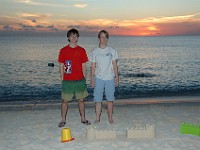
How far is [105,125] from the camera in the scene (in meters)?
6.25

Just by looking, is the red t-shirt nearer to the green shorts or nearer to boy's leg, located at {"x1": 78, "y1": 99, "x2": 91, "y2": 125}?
the green shorts

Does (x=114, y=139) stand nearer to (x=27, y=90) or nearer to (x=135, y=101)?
(x=135, y=101)

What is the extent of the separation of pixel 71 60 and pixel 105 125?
161 cm

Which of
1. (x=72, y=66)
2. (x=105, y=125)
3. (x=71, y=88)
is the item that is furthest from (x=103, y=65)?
(x=105, y=125)

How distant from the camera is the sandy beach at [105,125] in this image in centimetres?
493

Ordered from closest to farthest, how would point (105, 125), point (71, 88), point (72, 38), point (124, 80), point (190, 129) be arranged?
point (190, 129), point (72, 38), point (71, 88), point (105, 125), point (124, 80)

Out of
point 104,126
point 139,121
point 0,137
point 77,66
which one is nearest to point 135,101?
point 139,121

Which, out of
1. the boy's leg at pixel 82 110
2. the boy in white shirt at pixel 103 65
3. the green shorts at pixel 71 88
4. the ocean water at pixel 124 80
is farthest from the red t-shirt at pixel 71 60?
the ocean water at pixel 124 80

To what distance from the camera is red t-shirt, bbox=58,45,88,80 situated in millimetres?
5840

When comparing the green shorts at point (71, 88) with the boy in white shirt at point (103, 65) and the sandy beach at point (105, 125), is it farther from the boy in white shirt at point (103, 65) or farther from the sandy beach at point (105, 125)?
the sandy beach at point (105, 125)

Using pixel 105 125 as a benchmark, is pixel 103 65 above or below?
above

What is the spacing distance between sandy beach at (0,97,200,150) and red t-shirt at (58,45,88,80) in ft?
3.78

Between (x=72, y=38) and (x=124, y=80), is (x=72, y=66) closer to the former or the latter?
(x=72, y=38)

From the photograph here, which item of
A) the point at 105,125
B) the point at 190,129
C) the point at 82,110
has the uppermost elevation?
the point at 82,110
